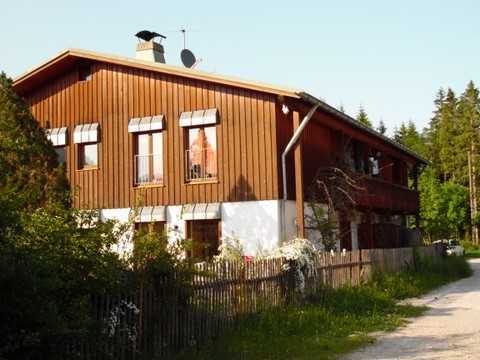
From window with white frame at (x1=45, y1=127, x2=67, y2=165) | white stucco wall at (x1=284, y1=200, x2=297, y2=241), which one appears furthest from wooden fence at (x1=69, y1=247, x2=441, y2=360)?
window with white frame at (x1=45, y1=127, x2=67, y2=165)

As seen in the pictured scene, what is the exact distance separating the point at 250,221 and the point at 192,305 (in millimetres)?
8548

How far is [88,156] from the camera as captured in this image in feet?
69.7

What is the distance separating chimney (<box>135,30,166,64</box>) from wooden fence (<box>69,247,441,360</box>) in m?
10.4

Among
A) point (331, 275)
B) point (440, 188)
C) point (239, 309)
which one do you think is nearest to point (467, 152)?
point (440, 188)

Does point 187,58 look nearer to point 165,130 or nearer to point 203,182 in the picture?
point 165,130

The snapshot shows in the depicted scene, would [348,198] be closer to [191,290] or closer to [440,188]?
[191,290]

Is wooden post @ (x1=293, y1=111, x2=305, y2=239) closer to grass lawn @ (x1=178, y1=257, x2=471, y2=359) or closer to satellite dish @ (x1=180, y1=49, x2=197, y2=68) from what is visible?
grass lawn @ (x1=178, y1=257, x2=471, y2=359)

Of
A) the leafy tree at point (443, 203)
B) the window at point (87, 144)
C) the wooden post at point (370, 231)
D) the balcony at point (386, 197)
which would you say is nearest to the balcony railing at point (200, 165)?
the window at point (87, 144)

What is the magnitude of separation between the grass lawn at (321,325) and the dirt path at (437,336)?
35 cm

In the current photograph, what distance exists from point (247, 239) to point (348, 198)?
151 inches

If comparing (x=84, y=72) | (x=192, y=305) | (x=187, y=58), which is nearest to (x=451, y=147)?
(x=187, y=58)

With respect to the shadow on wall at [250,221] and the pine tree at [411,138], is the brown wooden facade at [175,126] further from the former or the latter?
the pine tree at [411,138]

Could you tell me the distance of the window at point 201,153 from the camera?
19.3 m

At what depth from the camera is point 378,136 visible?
24922mm
